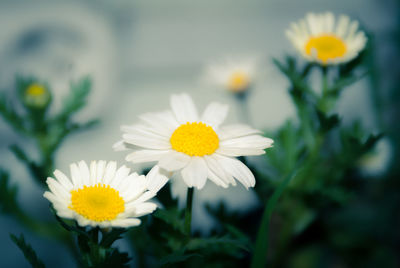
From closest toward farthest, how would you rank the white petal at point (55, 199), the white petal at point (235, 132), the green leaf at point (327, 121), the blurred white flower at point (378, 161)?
1. the white petal at point (55, 199)
2. the white petal at point (235, 132)
3. the green leaf at point (327, 121)
4. the blurred white flower at point (378, 161)

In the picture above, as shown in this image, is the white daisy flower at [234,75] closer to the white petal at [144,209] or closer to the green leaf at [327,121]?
the green leaf at [327,121]

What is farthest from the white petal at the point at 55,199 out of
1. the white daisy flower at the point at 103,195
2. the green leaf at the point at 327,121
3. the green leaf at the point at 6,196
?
the green leaf at the point at 327,121

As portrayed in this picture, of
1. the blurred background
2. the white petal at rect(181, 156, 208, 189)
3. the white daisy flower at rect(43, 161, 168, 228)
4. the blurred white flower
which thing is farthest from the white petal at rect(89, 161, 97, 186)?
the blurred white flower

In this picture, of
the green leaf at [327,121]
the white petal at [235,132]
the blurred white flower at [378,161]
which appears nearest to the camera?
the white petal at [235,132]

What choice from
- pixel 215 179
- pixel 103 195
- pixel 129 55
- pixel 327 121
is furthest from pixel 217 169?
pixel 129 55

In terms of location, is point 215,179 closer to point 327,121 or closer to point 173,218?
point 173,218

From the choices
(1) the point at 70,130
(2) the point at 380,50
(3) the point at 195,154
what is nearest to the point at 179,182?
(1) the point at 70,130
